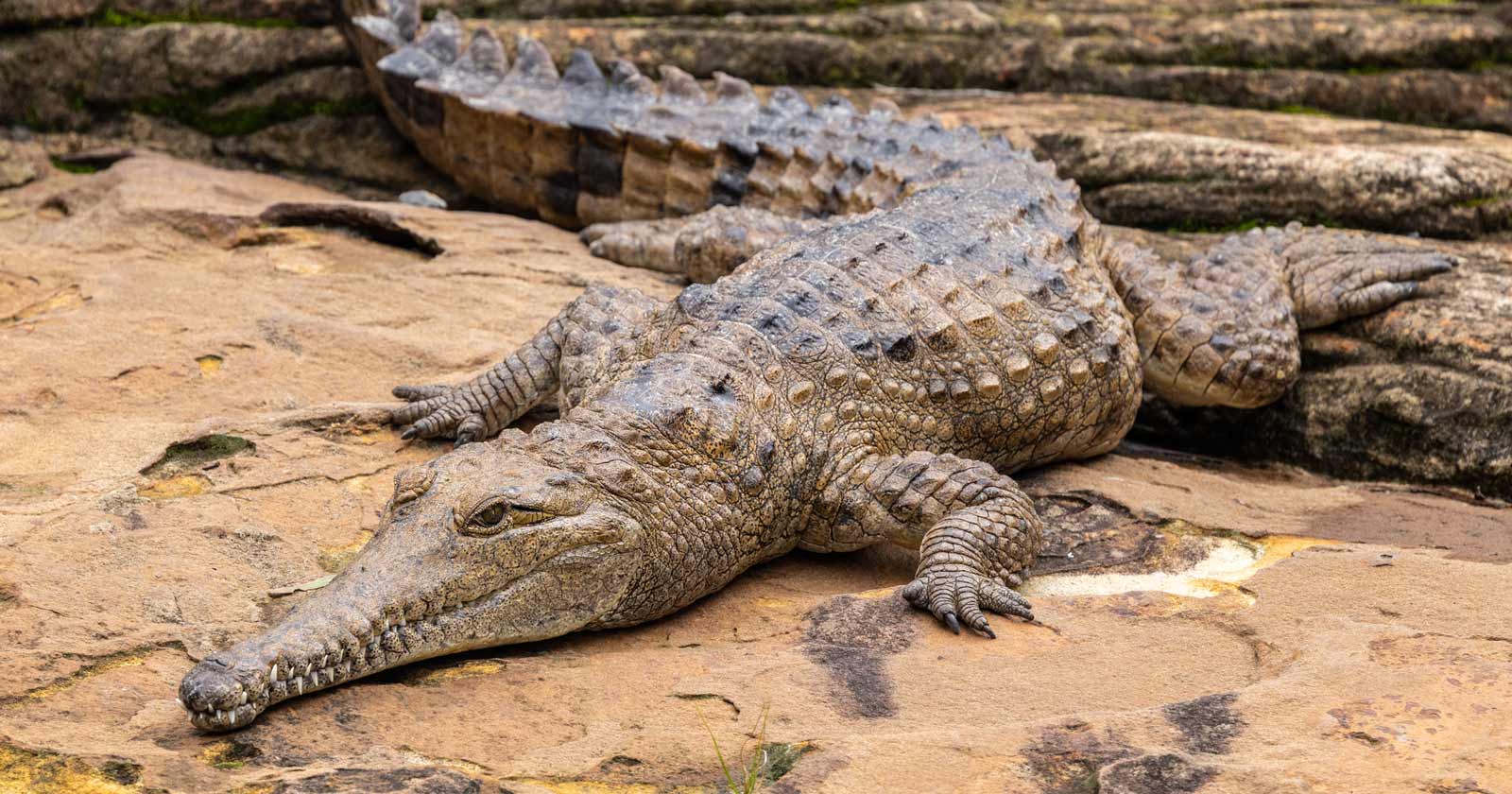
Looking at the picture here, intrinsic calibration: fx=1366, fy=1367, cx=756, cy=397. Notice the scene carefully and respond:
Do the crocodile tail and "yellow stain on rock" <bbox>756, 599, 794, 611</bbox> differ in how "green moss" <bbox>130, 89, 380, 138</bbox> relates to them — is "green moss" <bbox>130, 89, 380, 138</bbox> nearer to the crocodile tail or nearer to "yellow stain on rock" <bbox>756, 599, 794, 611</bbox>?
the crocodile tail

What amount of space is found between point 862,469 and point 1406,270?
3.37 meters

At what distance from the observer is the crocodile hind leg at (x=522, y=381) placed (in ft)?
17.3

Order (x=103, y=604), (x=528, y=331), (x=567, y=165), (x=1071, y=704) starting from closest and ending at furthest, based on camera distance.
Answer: (x=1071, y=704) → (x=103, y=604) → (x=528, y=331) → (x=567, y=165)

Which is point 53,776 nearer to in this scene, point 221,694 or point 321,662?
point 221,694

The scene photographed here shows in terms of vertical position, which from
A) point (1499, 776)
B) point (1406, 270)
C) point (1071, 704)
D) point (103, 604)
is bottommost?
point (103, 604)

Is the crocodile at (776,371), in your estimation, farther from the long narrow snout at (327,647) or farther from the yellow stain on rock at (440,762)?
the yellow stain on rock at (440,762)

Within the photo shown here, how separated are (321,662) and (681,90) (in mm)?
5382

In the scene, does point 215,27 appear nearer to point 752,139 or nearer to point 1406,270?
point 752,139

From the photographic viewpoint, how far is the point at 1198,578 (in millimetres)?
4508

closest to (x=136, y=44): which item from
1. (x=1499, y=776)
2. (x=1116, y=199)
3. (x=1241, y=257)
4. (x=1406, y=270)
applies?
(x=1116, y=199)

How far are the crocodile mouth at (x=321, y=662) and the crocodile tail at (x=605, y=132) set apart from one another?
3.77 meters

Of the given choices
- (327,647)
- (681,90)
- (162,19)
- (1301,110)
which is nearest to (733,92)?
(681,90)

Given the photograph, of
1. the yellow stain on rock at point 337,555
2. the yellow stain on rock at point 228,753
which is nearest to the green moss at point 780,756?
the yellow stain on rock at point 228,753

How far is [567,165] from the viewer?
322 inches
